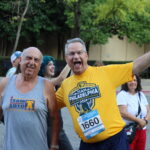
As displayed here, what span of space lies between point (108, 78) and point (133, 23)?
2528 centimetres

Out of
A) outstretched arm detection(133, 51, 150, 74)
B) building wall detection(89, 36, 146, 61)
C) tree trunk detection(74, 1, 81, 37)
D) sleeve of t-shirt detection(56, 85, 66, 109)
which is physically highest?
tree trunk detection(74, 1, 81, 37)

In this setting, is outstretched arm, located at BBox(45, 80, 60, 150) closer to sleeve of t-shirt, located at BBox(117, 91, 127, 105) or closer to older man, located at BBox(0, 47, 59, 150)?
older man, located at BBox(0, 47, 59, 150)

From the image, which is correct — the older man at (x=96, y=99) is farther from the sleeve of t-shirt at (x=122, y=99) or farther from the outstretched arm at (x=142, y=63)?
the sleeve of t-shirt at (x=122, y=99)

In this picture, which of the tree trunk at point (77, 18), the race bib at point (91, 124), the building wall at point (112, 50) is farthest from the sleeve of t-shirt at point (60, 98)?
the building wall at point (112, 50)

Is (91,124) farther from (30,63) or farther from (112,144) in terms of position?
(30,63)

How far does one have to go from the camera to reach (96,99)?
3.44m

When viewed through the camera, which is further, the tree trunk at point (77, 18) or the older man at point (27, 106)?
the tree trunk at point (77, 18)

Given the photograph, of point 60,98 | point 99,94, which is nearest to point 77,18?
point 60,98

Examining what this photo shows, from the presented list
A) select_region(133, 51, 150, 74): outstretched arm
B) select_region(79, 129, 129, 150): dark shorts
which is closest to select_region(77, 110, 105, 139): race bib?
select_region(79, 129, 129, 150): dark shorts

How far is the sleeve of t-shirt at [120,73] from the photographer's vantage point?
3.51 metres

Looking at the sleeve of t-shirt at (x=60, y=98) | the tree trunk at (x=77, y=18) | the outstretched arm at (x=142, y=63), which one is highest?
the tree trunk at (x=77, y=18)

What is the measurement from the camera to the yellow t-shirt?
3.44 meters

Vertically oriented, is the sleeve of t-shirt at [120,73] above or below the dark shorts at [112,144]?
above

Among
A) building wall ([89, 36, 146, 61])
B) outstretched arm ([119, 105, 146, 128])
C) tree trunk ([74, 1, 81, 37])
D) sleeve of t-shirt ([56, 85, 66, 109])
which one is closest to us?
sleeve of t-shirt ([56, 85, 66, 109])
